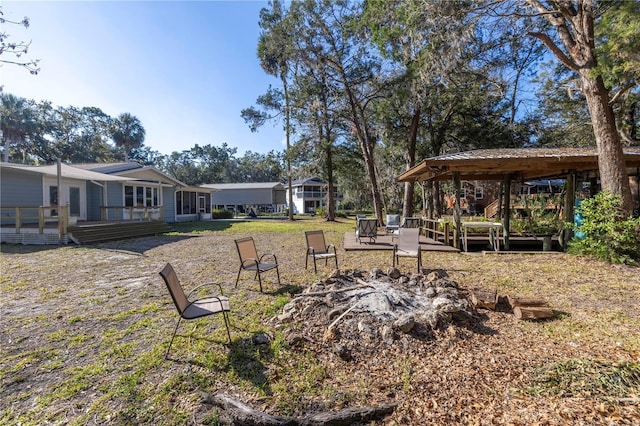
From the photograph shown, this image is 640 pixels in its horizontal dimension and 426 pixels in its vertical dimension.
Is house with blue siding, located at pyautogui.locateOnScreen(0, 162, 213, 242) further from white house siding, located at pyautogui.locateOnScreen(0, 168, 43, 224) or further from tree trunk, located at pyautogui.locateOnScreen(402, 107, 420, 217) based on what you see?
tree trunk, located at pyautogui.locateOnScreen(402, 107, 420, 217)

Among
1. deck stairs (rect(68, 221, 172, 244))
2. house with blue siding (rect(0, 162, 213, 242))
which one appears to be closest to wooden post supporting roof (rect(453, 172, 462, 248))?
deck stairs (rect(68, 221, 172, 244))

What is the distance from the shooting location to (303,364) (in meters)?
2.99

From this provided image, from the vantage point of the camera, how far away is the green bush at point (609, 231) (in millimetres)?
6898

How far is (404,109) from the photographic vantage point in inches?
651

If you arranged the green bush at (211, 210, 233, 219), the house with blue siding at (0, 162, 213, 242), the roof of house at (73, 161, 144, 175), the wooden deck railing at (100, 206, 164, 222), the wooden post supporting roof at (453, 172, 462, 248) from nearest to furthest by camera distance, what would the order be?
the wooden post supporting roof at (453, 172, 462, 248) < the house with blue siding at (0, 162, 213, 242) < the wooden deck railing at (100, 206, 164, 222) < the roof of house at (73, 161, 144, 175) < the green bush at (211, 210, 233, 219)

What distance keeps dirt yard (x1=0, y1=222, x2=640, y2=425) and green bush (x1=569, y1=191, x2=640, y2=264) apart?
78.7 inches

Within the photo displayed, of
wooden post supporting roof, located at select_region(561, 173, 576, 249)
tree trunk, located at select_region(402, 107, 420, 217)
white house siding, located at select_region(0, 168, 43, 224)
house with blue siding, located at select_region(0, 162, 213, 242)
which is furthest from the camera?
tree trunk, located at select_region(402, 107, 420, 217)

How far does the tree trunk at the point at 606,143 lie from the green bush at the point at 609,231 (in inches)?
14.4

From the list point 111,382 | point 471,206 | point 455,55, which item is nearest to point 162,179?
point 455,55

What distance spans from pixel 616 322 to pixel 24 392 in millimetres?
6489

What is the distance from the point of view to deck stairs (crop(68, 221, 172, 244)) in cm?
1172

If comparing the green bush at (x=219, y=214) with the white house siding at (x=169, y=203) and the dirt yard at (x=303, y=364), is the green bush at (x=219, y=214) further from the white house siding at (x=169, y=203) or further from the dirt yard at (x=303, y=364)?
the dirt yard at (x=303, y=364)

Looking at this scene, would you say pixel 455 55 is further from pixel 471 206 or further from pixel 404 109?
pixel 471 206

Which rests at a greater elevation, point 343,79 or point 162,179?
point 343,79
